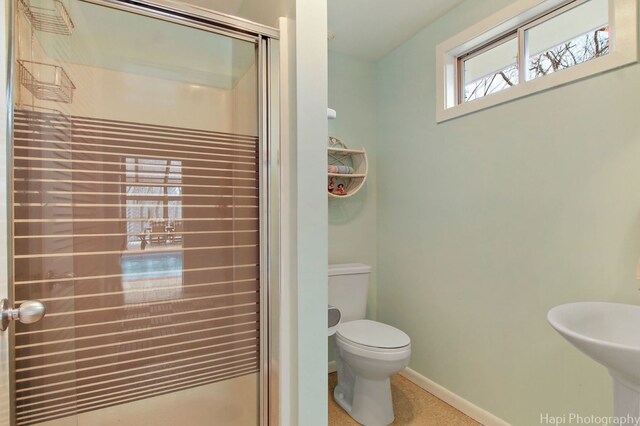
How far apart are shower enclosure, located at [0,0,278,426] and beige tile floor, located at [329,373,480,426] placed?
0.82 m

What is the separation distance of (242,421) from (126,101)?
1.33 metres

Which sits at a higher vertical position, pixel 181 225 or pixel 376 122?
pixel 376 122

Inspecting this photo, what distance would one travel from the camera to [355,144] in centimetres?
251

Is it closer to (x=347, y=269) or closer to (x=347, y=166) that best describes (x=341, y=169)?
(x=347, y=166)

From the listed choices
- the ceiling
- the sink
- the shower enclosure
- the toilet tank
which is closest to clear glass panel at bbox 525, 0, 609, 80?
the ceiling

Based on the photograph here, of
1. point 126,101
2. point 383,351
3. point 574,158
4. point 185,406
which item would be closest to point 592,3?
point 574,158

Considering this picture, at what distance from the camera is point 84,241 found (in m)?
1.03

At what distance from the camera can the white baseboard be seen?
5.69 ft

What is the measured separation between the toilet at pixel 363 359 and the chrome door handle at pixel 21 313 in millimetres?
Answer: 1463

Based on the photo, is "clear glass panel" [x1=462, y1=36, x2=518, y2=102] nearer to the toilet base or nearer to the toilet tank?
the toilet tank

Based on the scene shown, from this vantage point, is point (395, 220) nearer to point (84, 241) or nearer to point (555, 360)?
point (555, 360)

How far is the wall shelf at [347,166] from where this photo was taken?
2.36m

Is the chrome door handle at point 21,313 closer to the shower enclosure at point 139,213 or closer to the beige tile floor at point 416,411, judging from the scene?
the shower enclosure at point 139,213

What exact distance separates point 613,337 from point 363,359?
1.10 m
